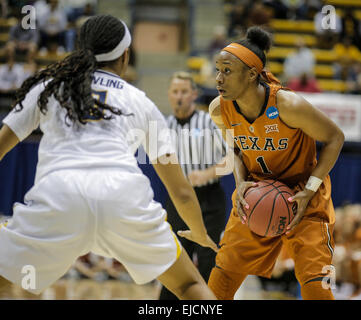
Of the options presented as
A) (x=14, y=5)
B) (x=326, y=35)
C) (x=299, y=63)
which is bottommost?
(x=299, y=63)

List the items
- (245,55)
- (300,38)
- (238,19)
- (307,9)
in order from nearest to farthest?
(245,55)
(300,38)
(238,19)
(307,9)

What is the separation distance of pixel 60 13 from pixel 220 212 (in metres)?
7.69

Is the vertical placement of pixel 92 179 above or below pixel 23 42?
below

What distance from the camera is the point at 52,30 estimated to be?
10.7 m

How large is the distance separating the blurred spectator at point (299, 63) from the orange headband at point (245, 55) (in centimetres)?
802

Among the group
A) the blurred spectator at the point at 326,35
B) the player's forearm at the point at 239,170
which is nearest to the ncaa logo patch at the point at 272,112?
the player's forearm at the point at 239,170

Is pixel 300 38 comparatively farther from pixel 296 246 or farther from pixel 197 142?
pixel 296 246

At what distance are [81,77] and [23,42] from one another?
8387 mm

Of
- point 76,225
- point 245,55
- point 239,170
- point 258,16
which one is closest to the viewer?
point 76,225

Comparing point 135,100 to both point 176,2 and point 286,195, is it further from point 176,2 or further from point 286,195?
point 176,2

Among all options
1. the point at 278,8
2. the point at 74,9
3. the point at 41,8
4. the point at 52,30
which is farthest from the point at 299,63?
the point at 41,8

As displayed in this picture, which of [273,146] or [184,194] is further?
[273,146]
